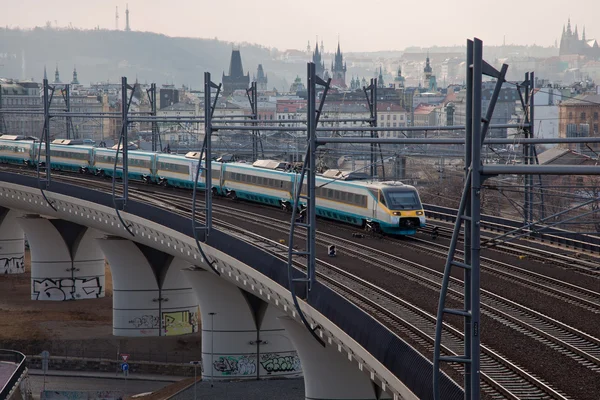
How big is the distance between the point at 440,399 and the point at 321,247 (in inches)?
840

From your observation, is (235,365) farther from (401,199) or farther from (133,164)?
(133,164)

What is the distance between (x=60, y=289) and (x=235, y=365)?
24052mm

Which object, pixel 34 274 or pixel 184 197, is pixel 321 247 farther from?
pixel 34 274

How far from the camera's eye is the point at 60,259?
68188 millimetres

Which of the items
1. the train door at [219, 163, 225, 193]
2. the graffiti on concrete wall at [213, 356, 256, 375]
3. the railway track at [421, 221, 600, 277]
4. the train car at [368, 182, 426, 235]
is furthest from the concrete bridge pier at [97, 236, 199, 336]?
the railway track at [421, 221, 600, 277]

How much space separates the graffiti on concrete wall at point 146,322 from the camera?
58.2 m

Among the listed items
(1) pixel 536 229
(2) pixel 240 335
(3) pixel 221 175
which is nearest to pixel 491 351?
(1) pixel 536 229

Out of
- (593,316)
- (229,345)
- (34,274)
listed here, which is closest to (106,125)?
(34,274)

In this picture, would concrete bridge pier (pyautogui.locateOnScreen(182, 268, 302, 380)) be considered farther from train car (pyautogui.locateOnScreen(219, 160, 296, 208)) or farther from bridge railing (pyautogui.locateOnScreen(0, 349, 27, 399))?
bridge railing (pyautogui.locateOnScreen(0, 349, 27, 399))

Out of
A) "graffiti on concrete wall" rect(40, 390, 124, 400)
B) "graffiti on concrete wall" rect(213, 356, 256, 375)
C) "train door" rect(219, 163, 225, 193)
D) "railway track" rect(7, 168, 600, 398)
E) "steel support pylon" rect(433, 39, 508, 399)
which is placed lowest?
"graffiti on concrete wall" rect(40, 390, 124, 400)

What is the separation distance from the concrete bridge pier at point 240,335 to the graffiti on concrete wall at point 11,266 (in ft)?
114

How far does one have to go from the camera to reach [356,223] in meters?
45.3

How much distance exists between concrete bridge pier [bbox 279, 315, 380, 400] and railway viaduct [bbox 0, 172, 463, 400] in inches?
1.6

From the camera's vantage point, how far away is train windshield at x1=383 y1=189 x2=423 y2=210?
42.4m
